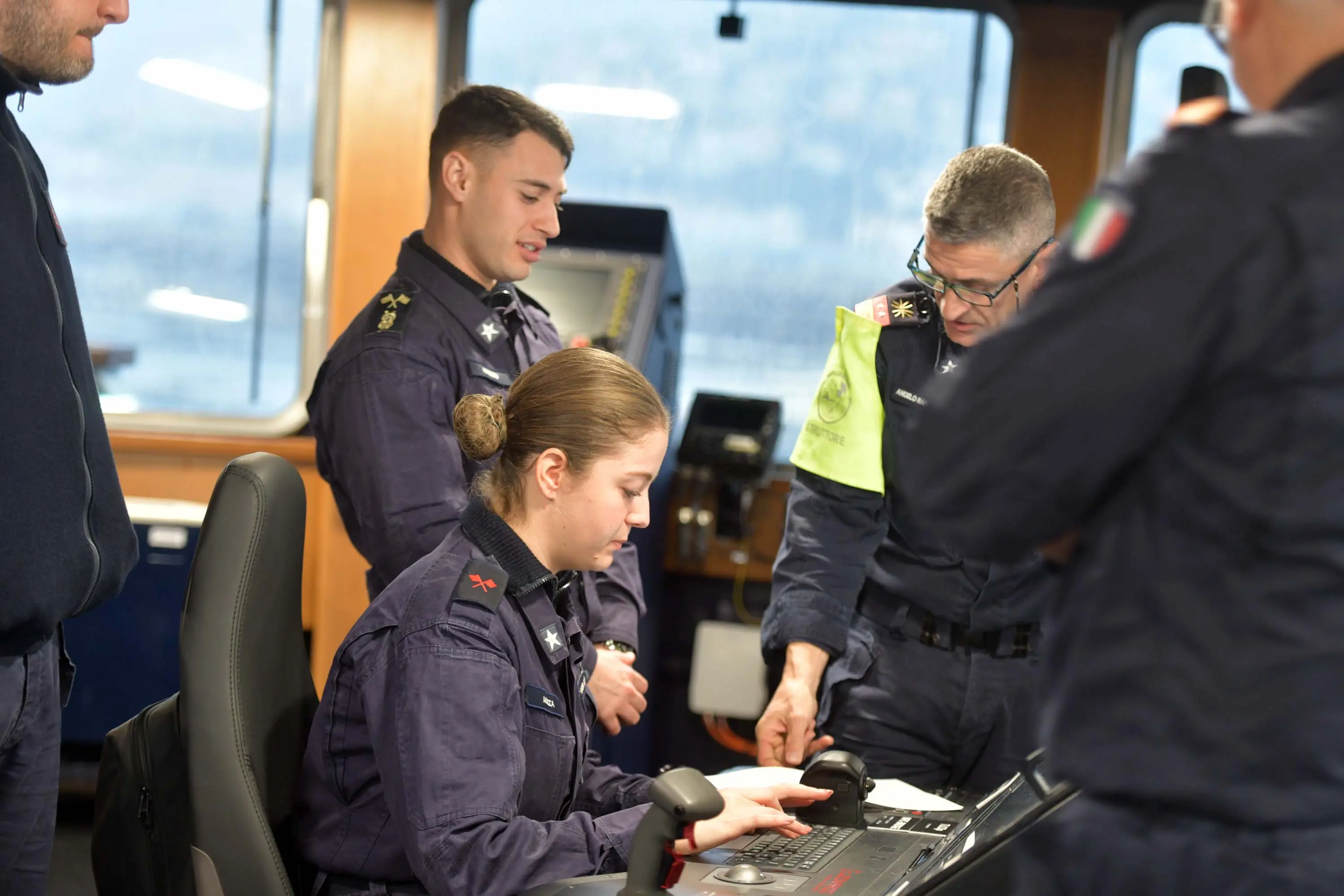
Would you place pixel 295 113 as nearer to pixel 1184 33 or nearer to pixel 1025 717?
pixel 1184 33

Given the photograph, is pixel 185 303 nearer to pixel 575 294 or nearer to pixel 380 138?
pixel 380 138

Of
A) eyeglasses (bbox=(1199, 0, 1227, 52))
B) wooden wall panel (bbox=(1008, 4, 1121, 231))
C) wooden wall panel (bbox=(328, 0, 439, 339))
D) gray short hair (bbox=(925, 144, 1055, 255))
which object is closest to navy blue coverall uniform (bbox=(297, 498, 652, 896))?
gray short hair (bbox=(925, 144, 1055, 255))

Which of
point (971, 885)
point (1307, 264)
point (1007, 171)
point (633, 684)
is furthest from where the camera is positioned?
point (633, 684)

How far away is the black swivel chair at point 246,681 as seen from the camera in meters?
1.24

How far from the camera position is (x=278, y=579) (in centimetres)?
138

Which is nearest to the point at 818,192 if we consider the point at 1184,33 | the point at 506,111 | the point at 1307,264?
the point at 1184,33

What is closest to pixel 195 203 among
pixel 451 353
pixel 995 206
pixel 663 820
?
pixel 451 353

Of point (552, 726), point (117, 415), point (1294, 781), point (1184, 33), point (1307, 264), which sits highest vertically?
point (1184, 33)

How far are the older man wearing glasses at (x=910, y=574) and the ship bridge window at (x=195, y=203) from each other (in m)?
2.42

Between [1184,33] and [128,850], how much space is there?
11.4ft

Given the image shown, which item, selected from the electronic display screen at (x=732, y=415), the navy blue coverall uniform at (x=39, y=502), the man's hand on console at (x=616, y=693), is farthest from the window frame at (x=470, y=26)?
the man's hand on console at (x=616, y=693)

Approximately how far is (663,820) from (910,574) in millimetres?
849

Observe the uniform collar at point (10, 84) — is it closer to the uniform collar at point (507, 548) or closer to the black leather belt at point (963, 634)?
the uniform collar at point (507, 548)

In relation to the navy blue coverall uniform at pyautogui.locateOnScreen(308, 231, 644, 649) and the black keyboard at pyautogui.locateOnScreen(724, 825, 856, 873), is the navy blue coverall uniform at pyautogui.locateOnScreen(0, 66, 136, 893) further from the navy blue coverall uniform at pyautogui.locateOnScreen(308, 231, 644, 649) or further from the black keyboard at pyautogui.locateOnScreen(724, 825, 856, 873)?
the black keyboard at pyautogui.locateOnScreen(724, 825, 856, 873)
